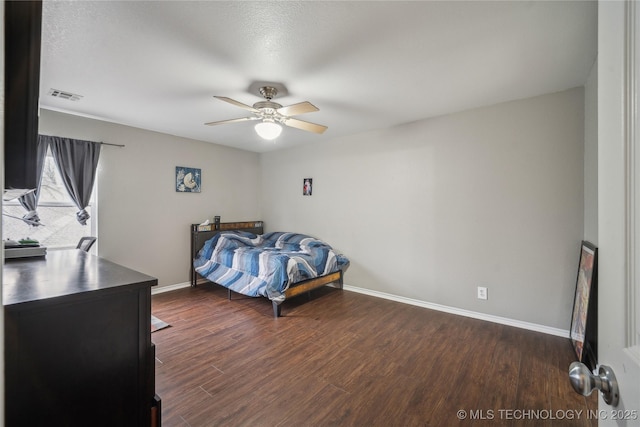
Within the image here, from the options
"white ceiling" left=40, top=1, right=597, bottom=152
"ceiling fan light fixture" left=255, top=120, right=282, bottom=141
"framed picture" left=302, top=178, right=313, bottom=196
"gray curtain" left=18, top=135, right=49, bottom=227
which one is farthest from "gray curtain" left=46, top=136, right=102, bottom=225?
"framed picture" left=302, top=178, right=313, bottom=196

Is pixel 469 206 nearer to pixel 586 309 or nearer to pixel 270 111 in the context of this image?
pixel 586 309

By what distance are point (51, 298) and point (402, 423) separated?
70.8 inches

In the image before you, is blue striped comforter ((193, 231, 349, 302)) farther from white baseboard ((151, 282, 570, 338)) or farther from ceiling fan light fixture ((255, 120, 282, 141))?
ceiling fan light fixture ((255, 120, 282, 141))

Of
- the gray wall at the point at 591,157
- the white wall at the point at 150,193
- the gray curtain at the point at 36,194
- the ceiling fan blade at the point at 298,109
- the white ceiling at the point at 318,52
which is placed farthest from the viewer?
the white wall at the point at 150,193

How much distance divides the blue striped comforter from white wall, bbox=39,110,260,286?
1.68 feet

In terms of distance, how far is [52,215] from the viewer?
10.7 ft

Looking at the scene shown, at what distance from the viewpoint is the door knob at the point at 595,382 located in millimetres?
540

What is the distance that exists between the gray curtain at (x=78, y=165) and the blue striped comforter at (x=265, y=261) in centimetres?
159

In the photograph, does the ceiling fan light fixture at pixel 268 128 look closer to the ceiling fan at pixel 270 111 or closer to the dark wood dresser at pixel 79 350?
the ceiling fan at pixel 270 111

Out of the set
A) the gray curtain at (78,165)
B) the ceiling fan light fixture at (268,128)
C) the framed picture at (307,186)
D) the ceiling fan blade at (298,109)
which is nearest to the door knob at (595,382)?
the ceiling fan blade at (298,109)

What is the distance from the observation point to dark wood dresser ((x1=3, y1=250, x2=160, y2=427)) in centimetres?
85

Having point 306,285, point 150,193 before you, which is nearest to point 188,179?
point 150,193

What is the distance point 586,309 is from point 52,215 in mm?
5336

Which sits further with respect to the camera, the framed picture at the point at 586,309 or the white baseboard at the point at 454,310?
the white baseboard at the point at 454,310
